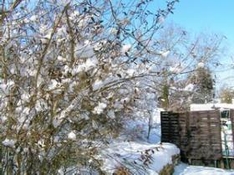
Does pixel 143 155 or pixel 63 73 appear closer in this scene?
pixel 63 73

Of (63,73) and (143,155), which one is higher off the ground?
(63,73)

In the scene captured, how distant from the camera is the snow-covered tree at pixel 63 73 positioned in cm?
284

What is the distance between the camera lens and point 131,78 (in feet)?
10.1

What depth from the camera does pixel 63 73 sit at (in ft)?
9.51

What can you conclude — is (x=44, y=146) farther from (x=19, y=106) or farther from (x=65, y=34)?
(x=65, y=34)

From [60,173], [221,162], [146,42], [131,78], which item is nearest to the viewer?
[131,78]

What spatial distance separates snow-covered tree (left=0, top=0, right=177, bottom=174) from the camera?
9.32 ft

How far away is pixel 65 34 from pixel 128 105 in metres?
0.99

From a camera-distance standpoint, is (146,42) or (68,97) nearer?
(68,97)

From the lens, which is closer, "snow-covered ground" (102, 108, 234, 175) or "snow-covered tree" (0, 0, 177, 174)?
"snow-covered tree" (0, 0, 177, 174)

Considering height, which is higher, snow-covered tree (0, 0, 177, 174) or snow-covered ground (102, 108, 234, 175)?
snow-covered tree (0, 0, 177, 174)

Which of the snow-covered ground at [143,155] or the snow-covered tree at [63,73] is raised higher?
the snow-covered tree at [63,73]

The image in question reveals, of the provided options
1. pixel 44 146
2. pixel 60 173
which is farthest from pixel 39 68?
pixel 60 173

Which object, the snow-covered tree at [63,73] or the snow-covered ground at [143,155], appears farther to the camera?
the snow-covered ground at [143,155]
